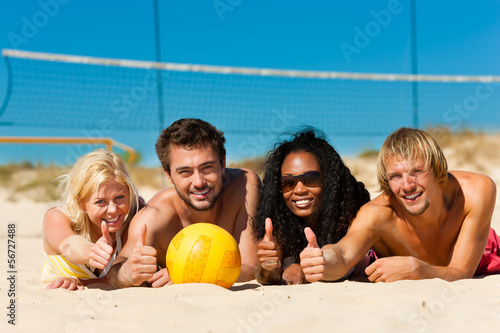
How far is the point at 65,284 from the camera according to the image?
3.44 metres

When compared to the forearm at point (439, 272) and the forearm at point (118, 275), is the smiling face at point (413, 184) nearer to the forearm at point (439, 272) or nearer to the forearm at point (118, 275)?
the forearm at point (439, 272)

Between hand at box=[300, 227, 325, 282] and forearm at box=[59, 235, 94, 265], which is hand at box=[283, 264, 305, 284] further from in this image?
forearm at box=[59, 235, 94, 265]

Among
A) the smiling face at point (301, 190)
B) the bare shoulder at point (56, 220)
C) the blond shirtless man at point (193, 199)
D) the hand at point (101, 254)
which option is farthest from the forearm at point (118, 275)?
the smiling face at point (301, 190)

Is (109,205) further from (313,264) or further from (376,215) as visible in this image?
(376,215)

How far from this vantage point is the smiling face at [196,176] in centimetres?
366

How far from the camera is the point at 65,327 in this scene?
7.49 feet

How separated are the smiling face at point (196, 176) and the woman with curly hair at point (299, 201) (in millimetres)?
A: 425

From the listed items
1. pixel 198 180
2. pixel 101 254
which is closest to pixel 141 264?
pixel 101 254

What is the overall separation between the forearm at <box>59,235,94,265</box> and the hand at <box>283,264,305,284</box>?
137 cm

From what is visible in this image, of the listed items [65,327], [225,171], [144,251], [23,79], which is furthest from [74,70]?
[65,327]

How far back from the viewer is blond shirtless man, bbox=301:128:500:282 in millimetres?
3244

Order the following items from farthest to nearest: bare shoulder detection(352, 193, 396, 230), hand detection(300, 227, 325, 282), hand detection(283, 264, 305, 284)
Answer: hand detection(283, 264, 305, 284), bare shoulder detection(352, 193, 396, 230), hand detection(300, 227, 325, 282)

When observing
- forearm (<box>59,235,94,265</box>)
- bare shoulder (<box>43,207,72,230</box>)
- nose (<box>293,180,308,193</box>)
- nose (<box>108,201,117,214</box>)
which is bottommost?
forearm (<box>59,235,94,265</box>)

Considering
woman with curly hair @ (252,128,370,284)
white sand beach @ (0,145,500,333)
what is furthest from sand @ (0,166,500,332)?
woman with curly hair @ (252,128,370,284)
